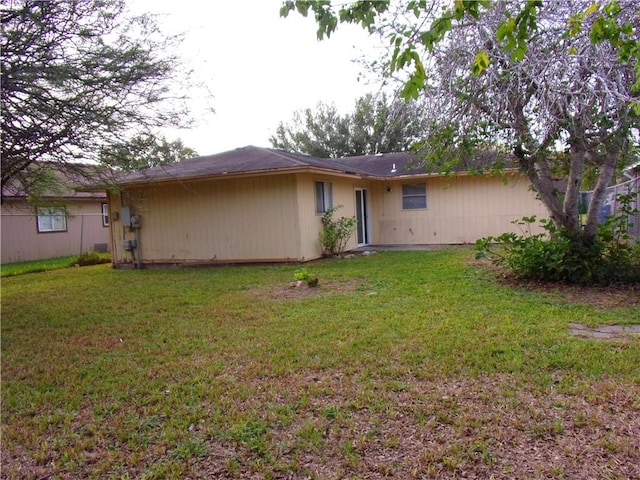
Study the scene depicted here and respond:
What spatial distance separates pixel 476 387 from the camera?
3.48 meters

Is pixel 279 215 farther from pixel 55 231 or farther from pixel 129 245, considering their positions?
pixel 55 231

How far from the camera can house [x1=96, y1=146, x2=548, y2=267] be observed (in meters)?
11.5

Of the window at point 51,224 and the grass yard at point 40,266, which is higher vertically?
the window at point 51,224

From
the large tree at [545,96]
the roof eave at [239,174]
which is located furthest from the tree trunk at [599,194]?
the roof eave at [239,174]

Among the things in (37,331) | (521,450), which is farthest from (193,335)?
(521,450)

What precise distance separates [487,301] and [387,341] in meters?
2.29

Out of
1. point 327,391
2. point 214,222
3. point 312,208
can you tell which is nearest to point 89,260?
point 214,222

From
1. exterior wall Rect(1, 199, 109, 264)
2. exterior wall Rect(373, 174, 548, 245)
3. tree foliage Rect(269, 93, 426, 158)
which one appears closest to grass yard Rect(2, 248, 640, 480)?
exterior wall Rect(373, 174, 548, 245)

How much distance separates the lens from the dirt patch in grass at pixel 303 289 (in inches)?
Result: 292

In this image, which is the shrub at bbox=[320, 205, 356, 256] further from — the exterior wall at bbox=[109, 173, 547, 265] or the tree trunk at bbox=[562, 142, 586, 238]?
the tree trunk at bbox=[562, 142, 586, 238]

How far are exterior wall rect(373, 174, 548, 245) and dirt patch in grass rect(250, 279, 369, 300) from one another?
707cm

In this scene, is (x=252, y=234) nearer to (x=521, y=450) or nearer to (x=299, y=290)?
(x=299, y=290)

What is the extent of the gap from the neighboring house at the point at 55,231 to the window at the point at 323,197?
7.31 meters

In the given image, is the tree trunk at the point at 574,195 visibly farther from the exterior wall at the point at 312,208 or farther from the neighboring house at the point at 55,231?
the neighboring house at the point at 55,231
